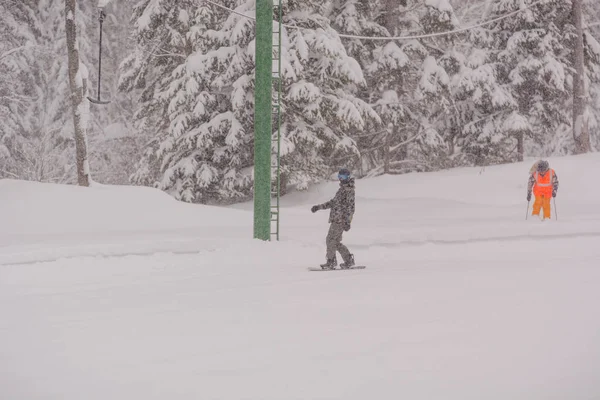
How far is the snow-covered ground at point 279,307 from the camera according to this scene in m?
4.86

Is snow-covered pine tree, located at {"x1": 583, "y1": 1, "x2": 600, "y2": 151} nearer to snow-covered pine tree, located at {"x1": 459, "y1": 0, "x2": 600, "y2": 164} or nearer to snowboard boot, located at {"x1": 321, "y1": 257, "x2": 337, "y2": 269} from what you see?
snow-covered pine tree, located at {"x1": 459, "y1": 0, "x2": 600, "y2": 164}

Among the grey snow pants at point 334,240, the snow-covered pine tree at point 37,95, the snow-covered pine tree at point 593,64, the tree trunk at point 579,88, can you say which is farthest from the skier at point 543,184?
the snow-covered pine tree at point 37,95

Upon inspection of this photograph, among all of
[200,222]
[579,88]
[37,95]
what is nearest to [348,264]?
[200,222]

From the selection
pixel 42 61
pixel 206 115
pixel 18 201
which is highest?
pixel 42 61

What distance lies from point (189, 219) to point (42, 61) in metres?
17.5

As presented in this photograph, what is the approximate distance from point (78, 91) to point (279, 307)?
12663 mm

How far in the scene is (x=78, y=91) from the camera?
17.5 m

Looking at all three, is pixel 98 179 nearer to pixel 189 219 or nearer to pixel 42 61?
pixel 42 61

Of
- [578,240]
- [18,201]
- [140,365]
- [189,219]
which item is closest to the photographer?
[140,365]

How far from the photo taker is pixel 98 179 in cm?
2956

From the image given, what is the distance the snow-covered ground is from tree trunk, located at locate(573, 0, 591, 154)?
10.5m

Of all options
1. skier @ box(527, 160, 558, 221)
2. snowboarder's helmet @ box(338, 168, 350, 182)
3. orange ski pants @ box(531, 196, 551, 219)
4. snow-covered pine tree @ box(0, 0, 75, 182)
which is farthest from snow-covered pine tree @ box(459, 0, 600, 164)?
snow-covered pine tree @ box(0, 0, 75, 182)

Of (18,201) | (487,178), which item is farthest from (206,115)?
(487,178)

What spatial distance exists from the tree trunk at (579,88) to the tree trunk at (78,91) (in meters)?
18.5
